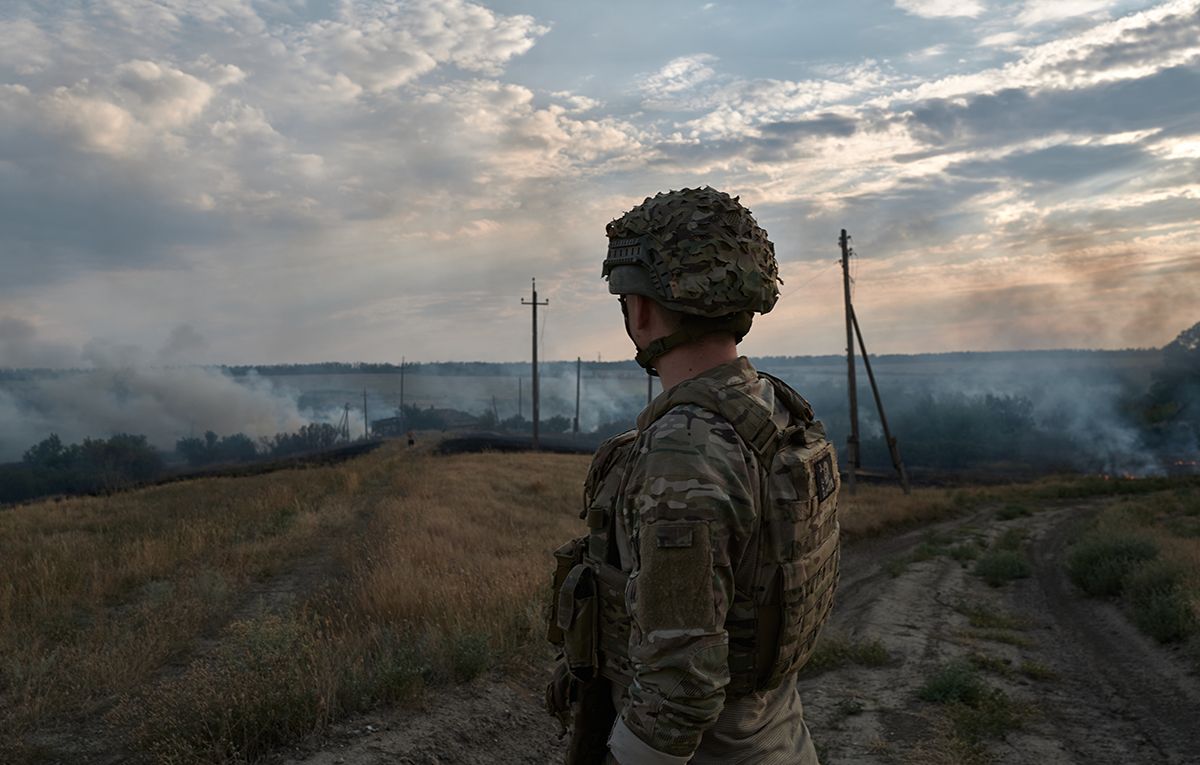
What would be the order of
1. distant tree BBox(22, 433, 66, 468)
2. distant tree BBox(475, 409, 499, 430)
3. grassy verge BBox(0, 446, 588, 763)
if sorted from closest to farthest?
grassy verge BBox(0, 446, 588, 763) → distant tree BBox(22, 433, 66, 468) → distant tree BBox(475, 409, 499, 430)

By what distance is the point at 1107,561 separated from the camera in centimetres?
1086

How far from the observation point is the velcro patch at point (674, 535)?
1590mm

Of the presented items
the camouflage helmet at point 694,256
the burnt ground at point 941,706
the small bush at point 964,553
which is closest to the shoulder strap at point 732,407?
the camouflage helmet at point 694,256

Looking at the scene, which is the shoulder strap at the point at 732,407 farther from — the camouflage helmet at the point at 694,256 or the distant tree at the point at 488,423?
the distant tree at the point at 488,423

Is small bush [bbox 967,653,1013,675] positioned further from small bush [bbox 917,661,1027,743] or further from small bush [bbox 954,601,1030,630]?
small bush [bbox 954,601,1030,630]

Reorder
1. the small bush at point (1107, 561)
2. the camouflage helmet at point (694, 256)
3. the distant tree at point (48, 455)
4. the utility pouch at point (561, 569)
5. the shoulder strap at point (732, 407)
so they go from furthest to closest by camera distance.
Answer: the distant tree at point (48, 455) < the small bush at point (1107, 561) < the utility pouch at point (561, 569) < the camouflage helmet at point (694, 256) < the shoulder strap at point (732, 407)

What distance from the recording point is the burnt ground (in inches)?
197

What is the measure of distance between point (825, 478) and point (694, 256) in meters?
0.68

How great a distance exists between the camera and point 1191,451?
150 feet

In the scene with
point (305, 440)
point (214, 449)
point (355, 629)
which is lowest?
point (214, 449)

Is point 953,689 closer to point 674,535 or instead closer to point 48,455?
point 674,535

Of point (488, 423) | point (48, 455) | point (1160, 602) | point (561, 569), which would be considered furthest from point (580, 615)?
point (488, 423)

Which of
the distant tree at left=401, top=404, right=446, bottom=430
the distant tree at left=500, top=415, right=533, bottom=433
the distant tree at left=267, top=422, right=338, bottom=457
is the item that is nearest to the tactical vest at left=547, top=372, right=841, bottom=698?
the distant tree at left=267, top=422, right=338, bottom=457

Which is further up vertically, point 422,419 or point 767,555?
point 767,555
